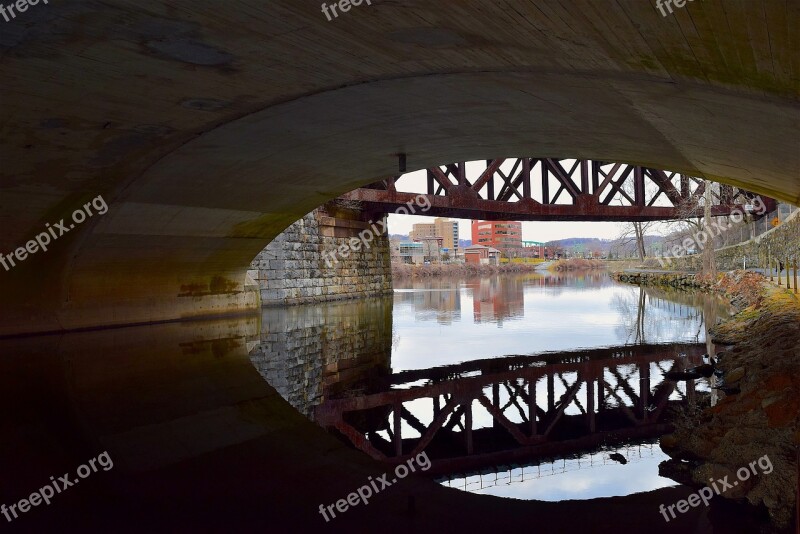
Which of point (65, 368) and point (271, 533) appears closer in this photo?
point (271, 533)

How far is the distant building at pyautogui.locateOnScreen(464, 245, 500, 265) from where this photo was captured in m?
134

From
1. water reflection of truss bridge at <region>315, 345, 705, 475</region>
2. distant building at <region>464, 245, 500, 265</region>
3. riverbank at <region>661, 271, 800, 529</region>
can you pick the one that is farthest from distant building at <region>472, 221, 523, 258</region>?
riverbank at <region>661, 271, 800, 529</region>

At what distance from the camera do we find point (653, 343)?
14539 millimetres

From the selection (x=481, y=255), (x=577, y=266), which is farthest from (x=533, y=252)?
(x=577, y=266)

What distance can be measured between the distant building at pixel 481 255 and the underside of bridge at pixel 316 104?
387 feet

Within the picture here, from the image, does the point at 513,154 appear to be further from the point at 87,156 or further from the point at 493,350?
the point at 87,156

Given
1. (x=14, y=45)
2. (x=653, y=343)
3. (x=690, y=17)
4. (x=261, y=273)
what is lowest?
(x=653, y=343)

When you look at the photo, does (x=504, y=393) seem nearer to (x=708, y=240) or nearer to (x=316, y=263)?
(x=316, y=263)

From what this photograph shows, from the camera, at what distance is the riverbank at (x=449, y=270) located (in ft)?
254

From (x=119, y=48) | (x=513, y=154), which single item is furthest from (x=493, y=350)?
(x=119, y=48)

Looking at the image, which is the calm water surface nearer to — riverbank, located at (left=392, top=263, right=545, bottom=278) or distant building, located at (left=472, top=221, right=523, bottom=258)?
riverbank, located at (left=392, top=263, right=545, bottom=278)

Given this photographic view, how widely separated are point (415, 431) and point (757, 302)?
1384 centimetres

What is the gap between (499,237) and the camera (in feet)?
585

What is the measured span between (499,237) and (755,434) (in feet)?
574
